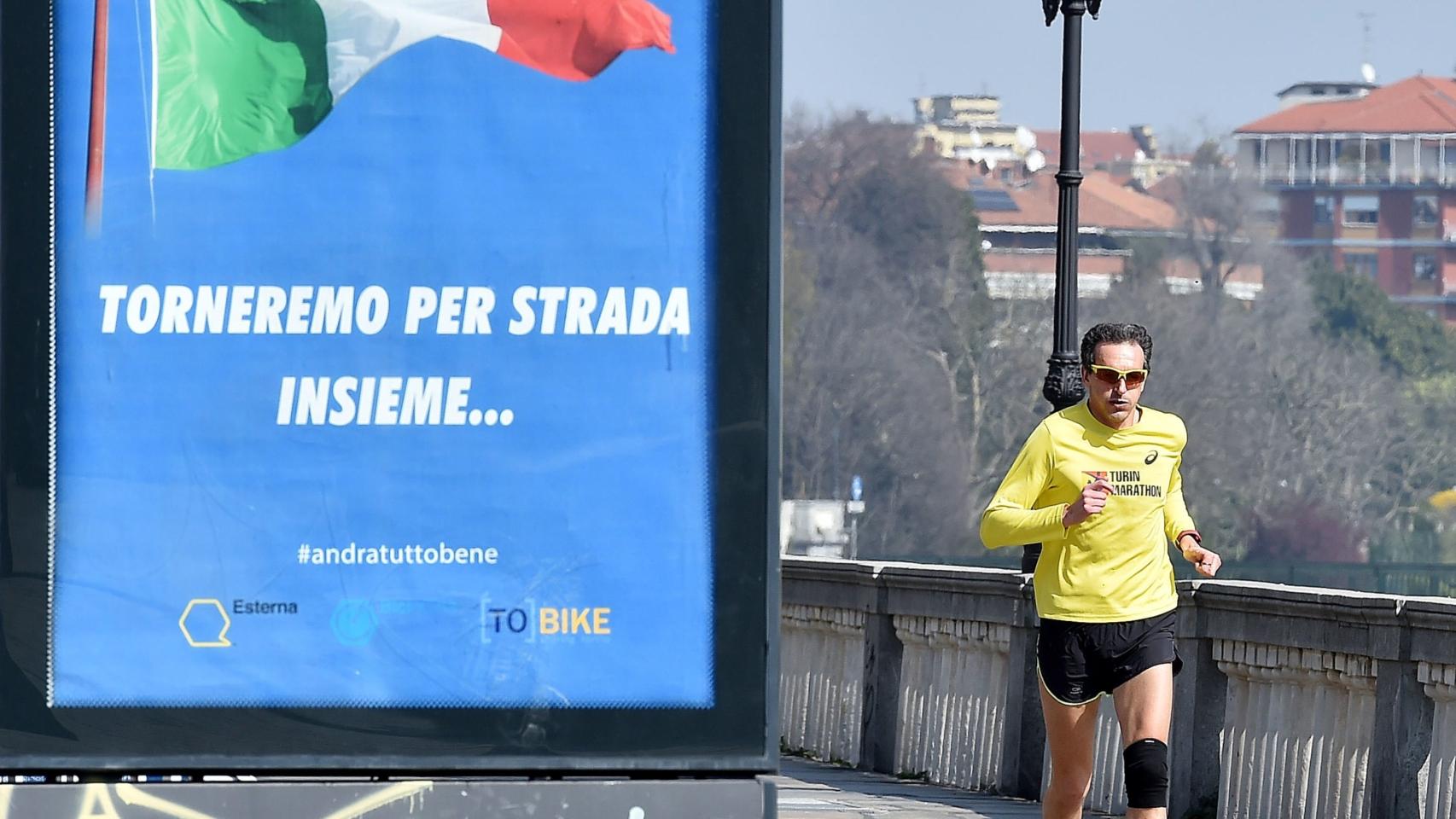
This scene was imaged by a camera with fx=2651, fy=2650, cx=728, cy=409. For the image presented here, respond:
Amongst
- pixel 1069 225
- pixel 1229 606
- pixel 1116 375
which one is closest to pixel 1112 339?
pixel 1116 375

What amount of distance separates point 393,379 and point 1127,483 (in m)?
2.85

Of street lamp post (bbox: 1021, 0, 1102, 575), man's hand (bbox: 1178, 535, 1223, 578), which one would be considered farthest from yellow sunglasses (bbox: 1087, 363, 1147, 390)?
street lamp post (bbox: 1021, 0, 1102, 575)

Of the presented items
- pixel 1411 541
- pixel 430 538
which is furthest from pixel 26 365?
pixel 1411 541

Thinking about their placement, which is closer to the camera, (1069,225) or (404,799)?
(404,799)

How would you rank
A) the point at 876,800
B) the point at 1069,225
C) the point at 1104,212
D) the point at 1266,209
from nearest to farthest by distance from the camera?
the point at 876,800 < the point at 1069,225 < the point at 1266,209 < the point at 1104,212

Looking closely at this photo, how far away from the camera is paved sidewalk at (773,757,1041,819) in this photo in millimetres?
11008

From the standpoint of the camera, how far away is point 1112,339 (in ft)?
24.1

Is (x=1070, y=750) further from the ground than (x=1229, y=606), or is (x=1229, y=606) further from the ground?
(x=1229, y=606)

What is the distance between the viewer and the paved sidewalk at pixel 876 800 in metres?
11.0

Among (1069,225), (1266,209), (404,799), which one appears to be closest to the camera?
(404,799)

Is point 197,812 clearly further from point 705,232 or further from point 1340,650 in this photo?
point 1340,650

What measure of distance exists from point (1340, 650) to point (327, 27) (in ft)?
18.5

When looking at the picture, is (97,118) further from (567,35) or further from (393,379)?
(567,35)

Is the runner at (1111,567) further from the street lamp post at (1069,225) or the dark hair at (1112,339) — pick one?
the street lamp post at (1069,225)
